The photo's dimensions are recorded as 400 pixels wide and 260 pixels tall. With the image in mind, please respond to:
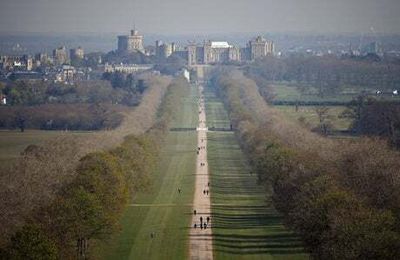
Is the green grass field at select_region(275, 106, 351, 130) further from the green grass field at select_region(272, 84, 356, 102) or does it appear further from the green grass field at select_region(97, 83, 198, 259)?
the green grass field at select_region(97, 83, 198, 259)

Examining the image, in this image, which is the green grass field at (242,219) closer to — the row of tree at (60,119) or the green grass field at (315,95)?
the row of tree at (60,119)

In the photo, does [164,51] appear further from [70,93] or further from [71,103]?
[71,103]

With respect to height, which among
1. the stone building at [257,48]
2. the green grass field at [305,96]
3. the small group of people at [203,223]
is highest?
the stone building at [257,48]

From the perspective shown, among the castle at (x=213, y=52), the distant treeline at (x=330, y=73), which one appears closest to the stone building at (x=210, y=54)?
the castle at (x=213, y=52)

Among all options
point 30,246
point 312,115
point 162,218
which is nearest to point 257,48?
point 312,115

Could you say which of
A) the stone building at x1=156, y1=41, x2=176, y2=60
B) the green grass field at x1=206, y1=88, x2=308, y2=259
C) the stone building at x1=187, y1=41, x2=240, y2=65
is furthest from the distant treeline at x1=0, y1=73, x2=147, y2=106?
the stone building at x1=156, y1=41, x2=176, y2=60

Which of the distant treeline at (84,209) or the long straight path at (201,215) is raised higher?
the distant treeline at (84,209)

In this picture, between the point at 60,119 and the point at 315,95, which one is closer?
the point at 60,119
